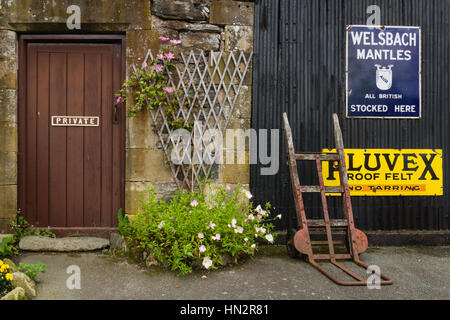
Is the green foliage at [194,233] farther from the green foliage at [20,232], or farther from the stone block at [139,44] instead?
the stone block at [139,44]

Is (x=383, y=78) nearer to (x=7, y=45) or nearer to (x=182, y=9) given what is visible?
(x=182, y=9)

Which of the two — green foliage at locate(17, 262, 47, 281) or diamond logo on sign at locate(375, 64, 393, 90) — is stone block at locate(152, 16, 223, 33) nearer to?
diamond logo on sign at locate(375, 64, 393, 90)

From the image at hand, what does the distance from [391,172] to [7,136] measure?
4.78 meters

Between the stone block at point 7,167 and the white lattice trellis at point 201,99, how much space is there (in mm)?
1765

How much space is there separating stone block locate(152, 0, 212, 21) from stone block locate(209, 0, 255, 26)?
0.32 ft

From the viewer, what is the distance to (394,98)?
14.9ft

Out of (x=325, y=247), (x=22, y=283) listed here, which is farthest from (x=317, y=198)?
(x=22, y=283)

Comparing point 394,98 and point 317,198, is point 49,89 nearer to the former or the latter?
point 317,198

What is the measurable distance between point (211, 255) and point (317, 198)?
170 centimetres

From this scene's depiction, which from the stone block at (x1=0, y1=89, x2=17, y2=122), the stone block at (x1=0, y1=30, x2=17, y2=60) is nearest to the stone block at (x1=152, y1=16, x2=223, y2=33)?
the stone block at (x1=0, y1=30, x2=17, y2=60)

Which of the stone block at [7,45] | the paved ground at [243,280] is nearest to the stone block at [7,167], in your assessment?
the paved ground at [243,280]

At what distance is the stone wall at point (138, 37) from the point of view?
166 inches

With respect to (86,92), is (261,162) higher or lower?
lower

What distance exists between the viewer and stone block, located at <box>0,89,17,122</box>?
421 cm
